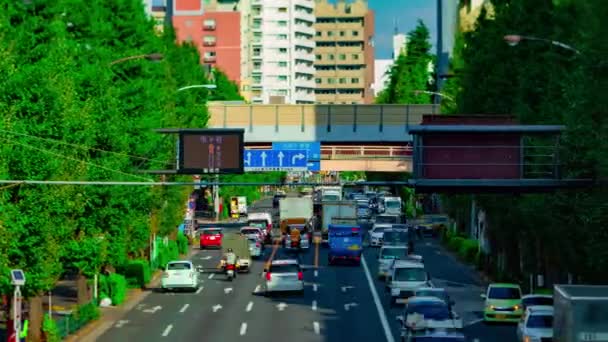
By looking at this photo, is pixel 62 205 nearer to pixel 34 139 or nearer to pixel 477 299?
pixel 34 139

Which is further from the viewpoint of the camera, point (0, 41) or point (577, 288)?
point (0, 41)

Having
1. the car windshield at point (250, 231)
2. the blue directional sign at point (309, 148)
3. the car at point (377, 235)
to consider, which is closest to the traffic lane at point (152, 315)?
the blue directional sign at point (309, 148)

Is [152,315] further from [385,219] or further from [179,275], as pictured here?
[385,219]

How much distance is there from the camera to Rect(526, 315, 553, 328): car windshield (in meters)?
45.5

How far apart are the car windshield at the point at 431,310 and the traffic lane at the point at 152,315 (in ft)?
35.4

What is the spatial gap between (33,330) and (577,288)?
21.6 metres

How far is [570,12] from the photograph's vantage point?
205ft

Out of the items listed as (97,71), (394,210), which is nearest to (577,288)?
(97,71)

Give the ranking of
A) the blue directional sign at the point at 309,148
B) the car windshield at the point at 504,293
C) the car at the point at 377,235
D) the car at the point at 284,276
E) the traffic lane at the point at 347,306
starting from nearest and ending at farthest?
1. the traffic lane at the point at 347,306
2. the car windshield at the point at 504,293
3. the car at the point at 284,276
4. the blue directional sign at the point at 309,148
5. the car at the point at 377,235

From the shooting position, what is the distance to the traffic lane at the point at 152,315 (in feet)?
175

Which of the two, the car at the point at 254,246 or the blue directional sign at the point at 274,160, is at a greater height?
the blue directional sign at the point at 274,160

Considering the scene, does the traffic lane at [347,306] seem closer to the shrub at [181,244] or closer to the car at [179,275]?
the car at [179,275]

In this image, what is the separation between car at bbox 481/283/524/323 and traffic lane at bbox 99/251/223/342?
13.2 metres

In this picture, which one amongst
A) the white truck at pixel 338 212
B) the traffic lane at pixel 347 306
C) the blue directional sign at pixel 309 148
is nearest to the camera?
the traffic lane at pixel 347 306
